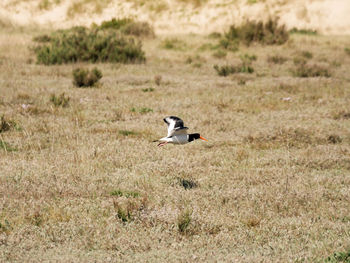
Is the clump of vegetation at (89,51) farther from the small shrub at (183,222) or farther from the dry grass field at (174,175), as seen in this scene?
the small shrub at (183,222)

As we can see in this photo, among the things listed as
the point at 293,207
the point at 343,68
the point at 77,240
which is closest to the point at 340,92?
the point at 343,68

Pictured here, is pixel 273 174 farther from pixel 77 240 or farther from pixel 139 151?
pixel 77 240

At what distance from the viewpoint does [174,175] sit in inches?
261

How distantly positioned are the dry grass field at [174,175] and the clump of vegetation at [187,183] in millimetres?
28

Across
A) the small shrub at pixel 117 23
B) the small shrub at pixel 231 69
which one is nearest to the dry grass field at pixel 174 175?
the small shrub at pixel 231 69

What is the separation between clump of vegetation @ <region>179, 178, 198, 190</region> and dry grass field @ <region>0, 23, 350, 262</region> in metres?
0.03

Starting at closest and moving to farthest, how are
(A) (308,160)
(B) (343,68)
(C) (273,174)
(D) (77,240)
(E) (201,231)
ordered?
(D) (77,240), (E) (201,231), (C) (273,174), (A) (308,160), (B) (343,68)

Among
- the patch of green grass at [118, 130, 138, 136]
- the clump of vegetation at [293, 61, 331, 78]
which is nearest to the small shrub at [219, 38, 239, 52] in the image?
the clump of vegetation at [293, 61, 331, 78]

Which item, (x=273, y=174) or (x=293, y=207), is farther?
(x=273, y=174)

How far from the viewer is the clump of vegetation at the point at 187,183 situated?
20.4 feet

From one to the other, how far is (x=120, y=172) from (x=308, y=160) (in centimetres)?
271

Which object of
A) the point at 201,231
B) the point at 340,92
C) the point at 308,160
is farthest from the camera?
the point at 340,92

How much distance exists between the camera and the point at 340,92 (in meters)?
13.3

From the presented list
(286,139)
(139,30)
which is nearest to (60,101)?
(286,139)
